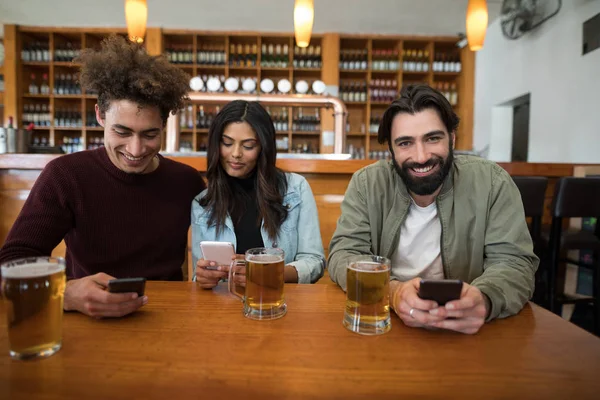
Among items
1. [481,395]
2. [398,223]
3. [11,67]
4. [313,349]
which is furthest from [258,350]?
[11,67]

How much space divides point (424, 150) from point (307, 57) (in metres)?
4.98

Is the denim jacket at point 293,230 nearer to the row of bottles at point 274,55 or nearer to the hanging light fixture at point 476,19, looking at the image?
the hanging light fixture at point 476,19

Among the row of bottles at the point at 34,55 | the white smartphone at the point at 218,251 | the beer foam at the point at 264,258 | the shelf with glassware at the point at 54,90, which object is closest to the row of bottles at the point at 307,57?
the shelf with glassware at the point at 54,90

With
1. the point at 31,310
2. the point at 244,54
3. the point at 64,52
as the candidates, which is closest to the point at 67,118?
the point at 64,52

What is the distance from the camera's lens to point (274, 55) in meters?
5.78

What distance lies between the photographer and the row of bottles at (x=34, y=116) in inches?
225

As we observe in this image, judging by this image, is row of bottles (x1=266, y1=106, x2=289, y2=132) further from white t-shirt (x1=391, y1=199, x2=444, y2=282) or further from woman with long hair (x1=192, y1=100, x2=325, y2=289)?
white t-shirt (x1=391, y1=199, x2=444, y2=282)

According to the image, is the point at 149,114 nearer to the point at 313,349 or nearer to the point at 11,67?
the point at 313,349

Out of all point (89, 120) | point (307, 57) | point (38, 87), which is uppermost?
point (307, 57)

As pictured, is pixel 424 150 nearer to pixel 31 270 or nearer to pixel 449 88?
pixel 31 270

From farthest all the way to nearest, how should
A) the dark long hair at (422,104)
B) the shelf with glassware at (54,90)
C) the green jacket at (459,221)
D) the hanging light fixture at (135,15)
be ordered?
1. the shelf with glassware at (54,90)
2. the hanging light fixture at (135,15)
3. the dark long hair at (422,104)
4. the green jacket at (459,221)

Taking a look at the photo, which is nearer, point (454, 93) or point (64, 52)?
point (64, 52)

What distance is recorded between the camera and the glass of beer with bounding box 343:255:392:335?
31.2 inches

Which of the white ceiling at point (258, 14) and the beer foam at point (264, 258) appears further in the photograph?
the white ceiling at point (258, 14)
